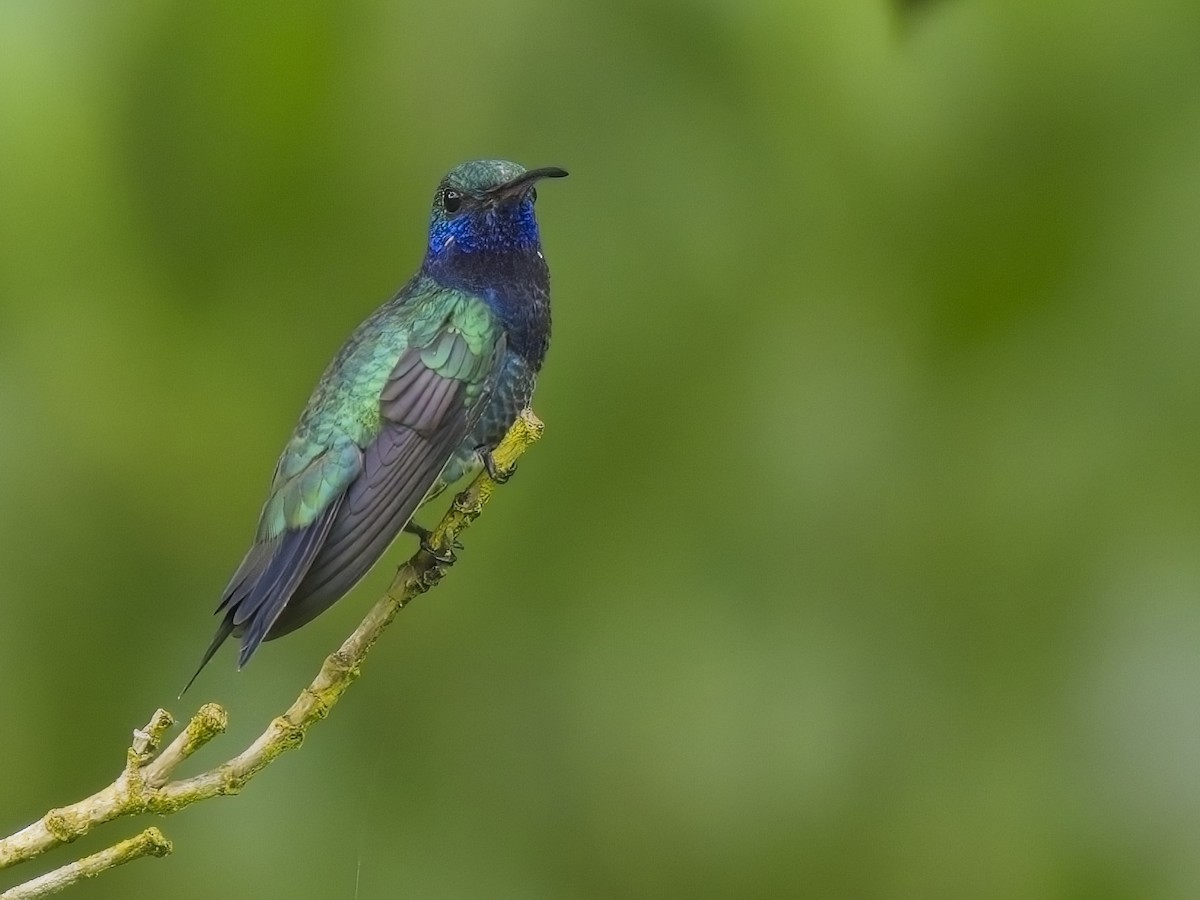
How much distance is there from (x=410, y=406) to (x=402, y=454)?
6 cm

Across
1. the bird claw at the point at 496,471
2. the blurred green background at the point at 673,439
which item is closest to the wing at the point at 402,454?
the bird claw at the point at 496,471

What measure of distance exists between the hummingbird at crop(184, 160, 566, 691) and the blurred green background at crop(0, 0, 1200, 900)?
120 centimetres

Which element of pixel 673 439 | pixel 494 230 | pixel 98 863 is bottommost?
pixel 98 863

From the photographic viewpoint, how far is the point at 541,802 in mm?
3102

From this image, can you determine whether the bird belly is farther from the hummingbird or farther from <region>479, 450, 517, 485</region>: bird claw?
<region>479, 450, 517, 485</region>: bird claw

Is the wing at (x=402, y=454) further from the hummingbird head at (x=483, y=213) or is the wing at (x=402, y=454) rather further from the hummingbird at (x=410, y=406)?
the hummingbird head at (x=483, y=213)

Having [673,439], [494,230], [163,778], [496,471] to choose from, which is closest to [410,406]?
[496,471]

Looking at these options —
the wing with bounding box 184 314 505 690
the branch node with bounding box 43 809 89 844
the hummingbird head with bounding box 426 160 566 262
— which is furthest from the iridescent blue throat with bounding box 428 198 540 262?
the branch node with bounding box 43 809 89 844

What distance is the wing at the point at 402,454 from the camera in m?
1.49

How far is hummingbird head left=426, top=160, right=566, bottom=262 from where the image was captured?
70.0 inches

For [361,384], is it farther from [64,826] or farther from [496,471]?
[64,826]

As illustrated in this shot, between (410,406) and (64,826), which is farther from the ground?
(410,406)

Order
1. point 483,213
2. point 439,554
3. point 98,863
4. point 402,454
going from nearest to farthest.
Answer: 1. point 98,863
2. point 439,554
3. point 402,454
4. point 483,213

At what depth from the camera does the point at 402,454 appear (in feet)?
5.30
